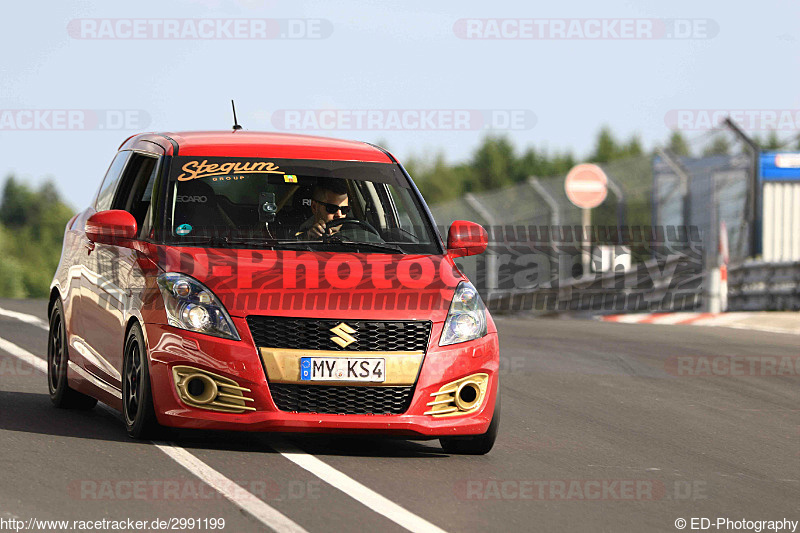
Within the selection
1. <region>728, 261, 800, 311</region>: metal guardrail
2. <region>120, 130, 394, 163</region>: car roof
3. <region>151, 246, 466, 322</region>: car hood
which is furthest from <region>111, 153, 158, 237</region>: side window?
<region>728, 261, 800, 311</region>: metal guardrail

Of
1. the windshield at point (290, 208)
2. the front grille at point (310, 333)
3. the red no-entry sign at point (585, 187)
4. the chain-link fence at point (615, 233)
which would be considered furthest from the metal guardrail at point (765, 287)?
the front grille at point (310, 333)

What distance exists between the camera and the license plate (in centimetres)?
713

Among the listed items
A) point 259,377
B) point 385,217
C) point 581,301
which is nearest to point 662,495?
point 259,377

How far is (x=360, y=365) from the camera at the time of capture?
7.18 meters

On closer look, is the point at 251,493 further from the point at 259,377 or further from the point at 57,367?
the point at 57,367

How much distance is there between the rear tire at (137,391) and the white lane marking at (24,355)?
327 centimetres

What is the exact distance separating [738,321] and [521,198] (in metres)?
6.92

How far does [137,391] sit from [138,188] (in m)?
1.62

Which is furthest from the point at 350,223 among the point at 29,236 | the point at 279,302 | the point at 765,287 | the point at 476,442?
the point at 29,236

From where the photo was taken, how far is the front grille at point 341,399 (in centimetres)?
718

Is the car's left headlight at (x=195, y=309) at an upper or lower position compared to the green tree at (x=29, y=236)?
upper

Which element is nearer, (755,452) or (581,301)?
(755,452)

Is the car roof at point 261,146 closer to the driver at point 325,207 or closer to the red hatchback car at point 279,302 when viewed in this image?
the red hatchback car at point 279,302

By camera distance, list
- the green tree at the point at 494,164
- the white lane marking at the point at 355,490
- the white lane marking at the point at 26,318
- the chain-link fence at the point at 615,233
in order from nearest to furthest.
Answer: the white lane marking at the point at 355,490 < the white lane marking at the point at 26,318 < the chain-link fence at the point at 615,233 < the green tree at the point at 494,164
